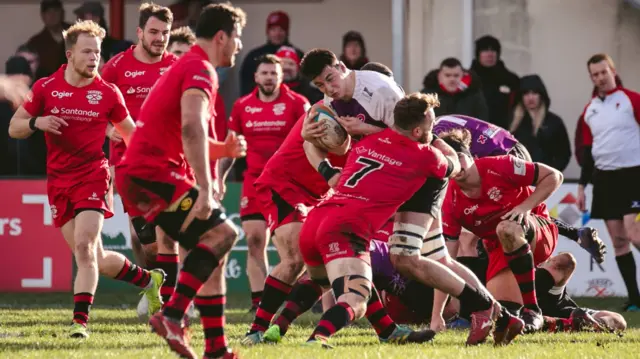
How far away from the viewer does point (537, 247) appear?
9422 mm

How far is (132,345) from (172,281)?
79.3 inches

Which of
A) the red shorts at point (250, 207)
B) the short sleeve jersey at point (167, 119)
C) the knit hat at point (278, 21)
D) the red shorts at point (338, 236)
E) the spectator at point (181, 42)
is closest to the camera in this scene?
the short sleeve jersey at point (167, 119)

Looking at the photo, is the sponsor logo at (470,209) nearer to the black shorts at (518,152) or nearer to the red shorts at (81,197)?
the black shorts at (518,152)

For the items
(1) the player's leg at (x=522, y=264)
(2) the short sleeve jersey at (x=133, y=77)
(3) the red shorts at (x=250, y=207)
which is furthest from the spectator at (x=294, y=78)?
(1) the player's leg at (x=522, y=264)

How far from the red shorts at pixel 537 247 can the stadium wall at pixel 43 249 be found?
173 inches

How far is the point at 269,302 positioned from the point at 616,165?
19.2ft

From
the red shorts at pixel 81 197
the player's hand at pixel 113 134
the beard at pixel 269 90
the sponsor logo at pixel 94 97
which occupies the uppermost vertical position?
the beard at pixel 269 90

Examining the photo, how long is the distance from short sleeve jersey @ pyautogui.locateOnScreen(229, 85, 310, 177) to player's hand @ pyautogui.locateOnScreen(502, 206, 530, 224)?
367cm

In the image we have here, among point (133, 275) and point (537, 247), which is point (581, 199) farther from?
point (133, 275)

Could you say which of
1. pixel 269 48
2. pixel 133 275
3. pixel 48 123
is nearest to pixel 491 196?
pixel 133 275

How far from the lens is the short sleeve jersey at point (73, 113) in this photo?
9.20m

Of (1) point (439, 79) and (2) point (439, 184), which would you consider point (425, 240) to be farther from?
(1) point (439, 79)

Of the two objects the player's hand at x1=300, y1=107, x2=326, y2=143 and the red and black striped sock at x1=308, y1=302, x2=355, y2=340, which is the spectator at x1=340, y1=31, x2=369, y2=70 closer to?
the player's hand at x1=300, y1=107, x2=326, y2=143

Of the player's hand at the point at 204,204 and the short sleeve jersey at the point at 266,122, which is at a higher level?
the short sleeve jersey at the point at 266,122
